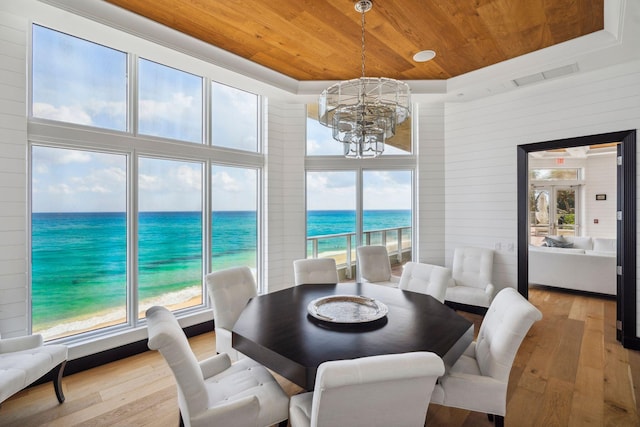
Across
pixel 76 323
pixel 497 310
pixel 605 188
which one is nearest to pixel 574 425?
pixel 497 310

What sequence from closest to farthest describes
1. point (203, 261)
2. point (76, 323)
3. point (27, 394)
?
point (27, 394), point (76, 323), point (203, 261)

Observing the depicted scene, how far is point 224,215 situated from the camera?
4270 mm

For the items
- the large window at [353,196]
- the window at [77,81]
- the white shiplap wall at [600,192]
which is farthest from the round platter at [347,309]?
the white shiplap wall at [600,192]

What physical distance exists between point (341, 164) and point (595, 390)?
12.3ft

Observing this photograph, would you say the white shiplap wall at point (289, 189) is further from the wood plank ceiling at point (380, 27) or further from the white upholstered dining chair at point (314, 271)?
the white upholstered dining chair at point (314, 271)

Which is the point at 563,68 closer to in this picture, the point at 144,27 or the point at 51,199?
A: the point at 144,27

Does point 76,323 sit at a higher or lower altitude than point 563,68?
lower

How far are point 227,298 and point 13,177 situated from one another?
6.95ft

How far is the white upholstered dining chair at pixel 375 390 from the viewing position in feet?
3.63

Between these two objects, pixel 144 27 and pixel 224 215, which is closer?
pixel 144 27

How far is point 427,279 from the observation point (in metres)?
3.18

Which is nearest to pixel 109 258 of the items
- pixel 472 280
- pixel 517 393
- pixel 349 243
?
pixel 349 243

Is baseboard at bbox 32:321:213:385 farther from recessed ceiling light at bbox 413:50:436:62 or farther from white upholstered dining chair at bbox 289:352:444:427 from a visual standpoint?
recessed ceiling light at bbox 413:50:436:62

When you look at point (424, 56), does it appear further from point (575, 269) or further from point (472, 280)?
point (575, 269)
